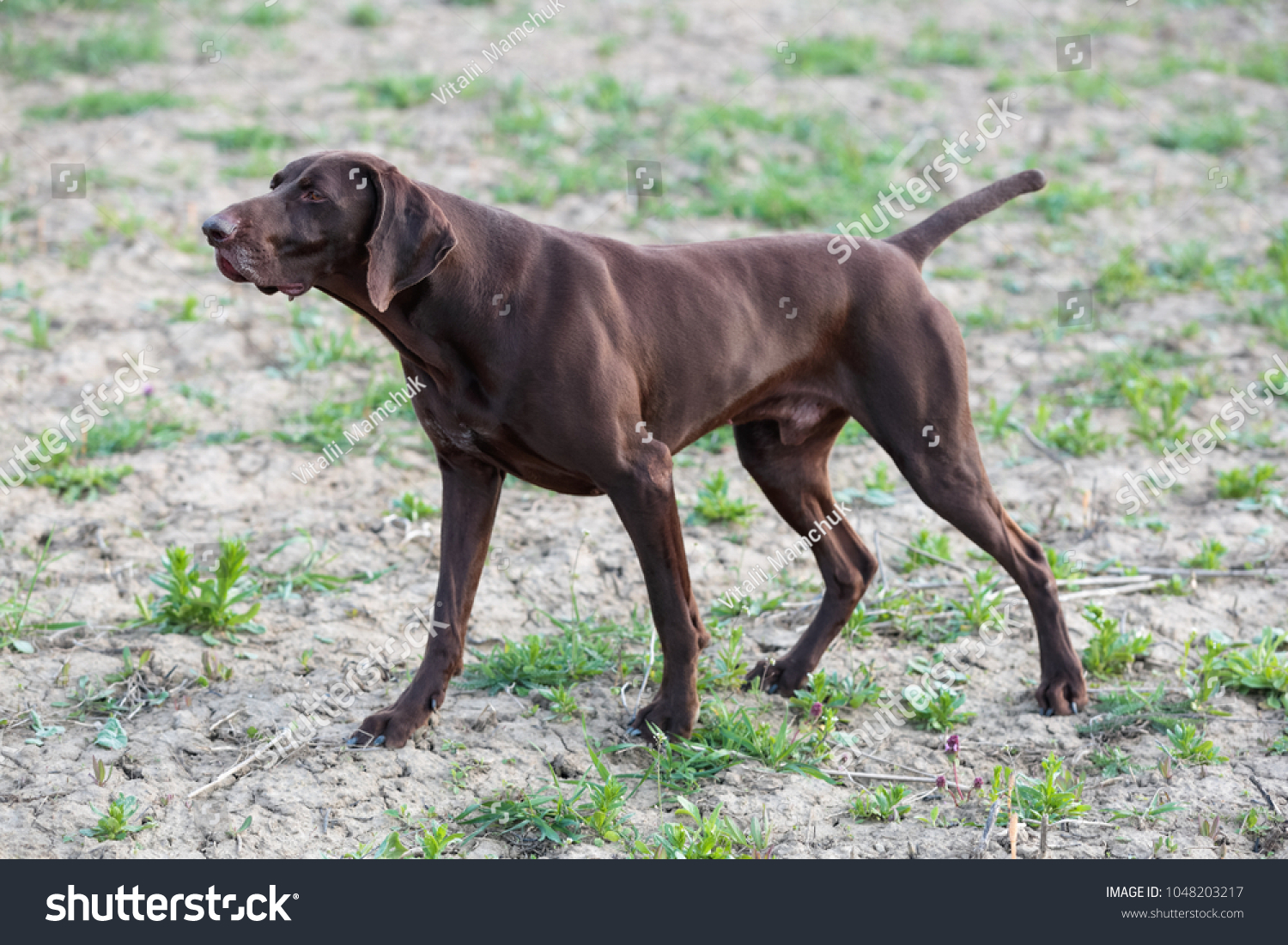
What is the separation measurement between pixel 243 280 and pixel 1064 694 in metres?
2.91

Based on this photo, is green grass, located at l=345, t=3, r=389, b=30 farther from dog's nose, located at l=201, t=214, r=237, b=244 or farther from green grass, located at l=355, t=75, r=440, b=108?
dog's nose, located at l=201, t=214, r=237, b=244

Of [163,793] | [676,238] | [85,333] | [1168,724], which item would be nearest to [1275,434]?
[1168,724]

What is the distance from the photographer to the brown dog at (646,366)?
354cm

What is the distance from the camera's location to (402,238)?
351 centimetres

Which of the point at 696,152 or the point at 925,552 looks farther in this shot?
the point at 696,152

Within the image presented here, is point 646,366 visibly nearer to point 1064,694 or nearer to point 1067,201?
point 1064,694

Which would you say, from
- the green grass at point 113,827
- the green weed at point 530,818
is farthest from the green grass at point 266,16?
the green weed at point 530,818

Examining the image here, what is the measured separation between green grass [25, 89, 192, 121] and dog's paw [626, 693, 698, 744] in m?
7.21

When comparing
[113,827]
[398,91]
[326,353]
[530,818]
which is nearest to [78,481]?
[326,353]

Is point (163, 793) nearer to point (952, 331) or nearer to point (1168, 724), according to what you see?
point (952, 331)

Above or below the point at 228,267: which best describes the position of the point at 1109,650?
below

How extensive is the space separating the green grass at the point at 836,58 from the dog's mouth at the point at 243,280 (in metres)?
8.37

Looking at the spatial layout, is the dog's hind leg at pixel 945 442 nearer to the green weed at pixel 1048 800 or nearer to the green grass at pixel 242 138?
the green weed at pixel 1048 800

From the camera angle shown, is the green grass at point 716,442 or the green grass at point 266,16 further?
the green grass at point 266,16
